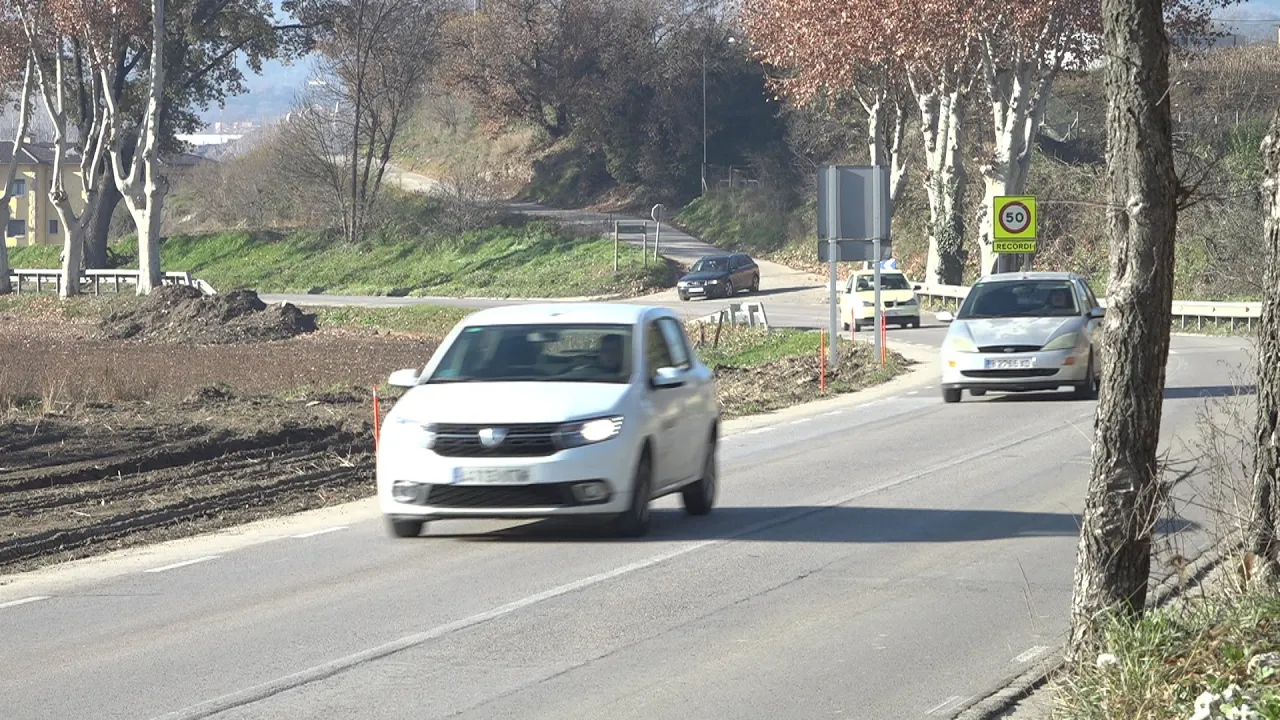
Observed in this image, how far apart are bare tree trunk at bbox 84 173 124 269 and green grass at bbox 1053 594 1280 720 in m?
69.0

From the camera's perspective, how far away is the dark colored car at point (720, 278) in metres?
→ 59.6

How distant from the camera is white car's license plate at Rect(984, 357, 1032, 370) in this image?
24.0 m

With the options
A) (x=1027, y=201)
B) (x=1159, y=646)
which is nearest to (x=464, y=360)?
(x=1159, y=646)

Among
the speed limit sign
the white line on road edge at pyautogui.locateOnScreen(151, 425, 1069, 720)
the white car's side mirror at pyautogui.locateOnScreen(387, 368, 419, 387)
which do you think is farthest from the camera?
the speed limit sign

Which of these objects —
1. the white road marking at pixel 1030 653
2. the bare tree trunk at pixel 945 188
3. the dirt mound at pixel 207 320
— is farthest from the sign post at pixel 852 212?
the white road marking at pixel 1030 653

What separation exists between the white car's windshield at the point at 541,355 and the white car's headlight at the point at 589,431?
0.68m

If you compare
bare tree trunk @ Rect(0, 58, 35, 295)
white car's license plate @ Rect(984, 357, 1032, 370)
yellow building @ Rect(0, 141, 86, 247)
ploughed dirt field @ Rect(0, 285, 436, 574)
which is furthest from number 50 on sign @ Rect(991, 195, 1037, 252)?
yellow building @ Rect(0, 141, 86, 247)

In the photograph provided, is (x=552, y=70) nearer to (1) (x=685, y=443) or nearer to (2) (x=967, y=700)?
(1) (x=685, y=443)

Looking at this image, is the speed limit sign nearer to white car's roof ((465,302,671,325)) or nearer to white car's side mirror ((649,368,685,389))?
white car's roof ((465,302,671,325))

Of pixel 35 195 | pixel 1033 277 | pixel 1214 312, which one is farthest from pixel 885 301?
pixel 35 195

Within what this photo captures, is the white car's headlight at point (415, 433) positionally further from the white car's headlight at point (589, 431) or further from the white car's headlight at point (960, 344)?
the white car's headlight at point (960, 344)

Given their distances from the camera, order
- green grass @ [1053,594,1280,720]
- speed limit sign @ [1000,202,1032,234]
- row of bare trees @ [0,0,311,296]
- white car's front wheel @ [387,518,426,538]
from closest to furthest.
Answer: green grass @ [1053,594,1280,720]
white car's front wheel @ [387,518,426,538]
speed limit sign @ [1000,202,1032,234]
row of bare trees @ [0,0,311,296]

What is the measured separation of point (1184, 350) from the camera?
1441 inches

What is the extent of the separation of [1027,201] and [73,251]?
41076 millimetres
